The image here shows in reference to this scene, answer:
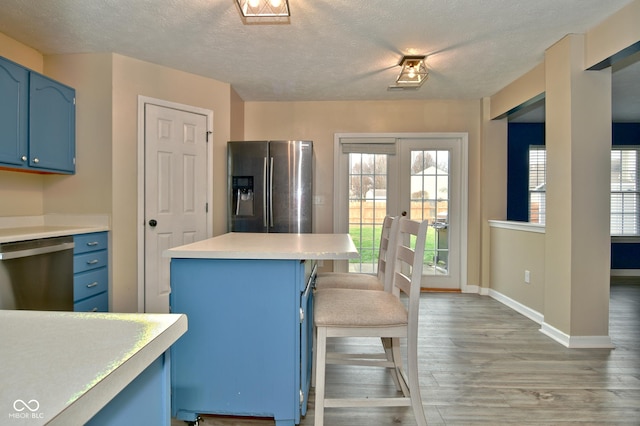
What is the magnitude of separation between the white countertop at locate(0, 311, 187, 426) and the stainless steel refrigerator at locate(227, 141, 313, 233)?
2.96 metres

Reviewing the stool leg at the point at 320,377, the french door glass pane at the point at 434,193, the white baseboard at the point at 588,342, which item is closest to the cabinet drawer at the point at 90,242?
the stool leg at the point at 320,377

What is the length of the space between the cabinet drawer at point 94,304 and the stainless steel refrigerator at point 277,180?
1381mm

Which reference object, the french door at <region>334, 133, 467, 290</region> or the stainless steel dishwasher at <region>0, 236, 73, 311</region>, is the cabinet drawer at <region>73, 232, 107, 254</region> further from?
the french door at <region>334, 133, 467, 290</region>

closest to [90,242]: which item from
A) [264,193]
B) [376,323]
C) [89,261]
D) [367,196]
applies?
[89,261]

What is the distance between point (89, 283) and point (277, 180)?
1.90m

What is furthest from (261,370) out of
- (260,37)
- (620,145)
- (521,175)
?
(620,145)

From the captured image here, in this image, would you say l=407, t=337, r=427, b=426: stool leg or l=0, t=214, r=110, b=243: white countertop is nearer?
l=407, t=337, r=427, b=426: stool leg

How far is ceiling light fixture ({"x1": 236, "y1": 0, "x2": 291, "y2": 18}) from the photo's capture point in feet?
6.53

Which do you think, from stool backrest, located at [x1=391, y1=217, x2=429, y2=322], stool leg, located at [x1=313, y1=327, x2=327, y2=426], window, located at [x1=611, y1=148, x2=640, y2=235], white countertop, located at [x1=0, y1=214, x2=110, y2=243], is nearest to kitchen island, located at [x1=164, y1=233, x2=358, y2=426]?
stool leg, located at [x1=313, y1=327, x2=327, y2=426]

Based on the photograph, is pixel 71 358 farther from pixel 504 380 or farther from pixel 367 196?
pixel 367 196

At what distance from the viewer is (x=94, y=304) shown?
268cm

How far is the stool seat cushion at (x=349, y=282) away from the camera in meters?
2.05

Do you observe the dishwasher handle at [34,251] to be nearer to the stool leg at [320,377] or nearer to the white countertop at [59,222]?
the white countertop at [59,222]

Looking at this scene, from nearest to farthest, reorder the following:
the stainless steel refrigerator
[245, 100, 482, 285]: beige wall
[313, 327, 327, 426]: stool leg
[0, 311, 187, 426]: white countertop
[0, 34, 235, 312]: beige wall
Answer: [0, 311, 187, 426]: white countertop < [313, 327, 327, 426]: stool leg < [0, 34, 235, 312]: beige wall < the stainless steel refrigerator < [245, 100, 482, 285]: beige wall
